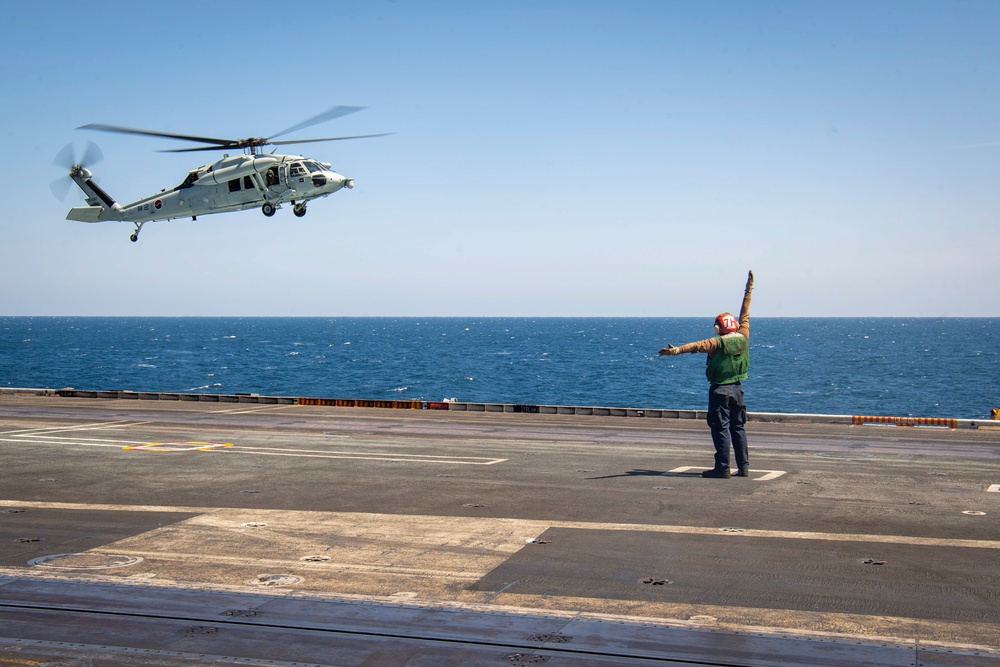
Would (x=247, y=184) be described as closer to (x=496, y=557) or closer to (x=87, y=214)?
(x=87, y=214)

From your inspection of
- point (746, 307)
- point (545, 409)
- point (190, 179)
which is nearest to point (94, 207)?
point (190, 179)

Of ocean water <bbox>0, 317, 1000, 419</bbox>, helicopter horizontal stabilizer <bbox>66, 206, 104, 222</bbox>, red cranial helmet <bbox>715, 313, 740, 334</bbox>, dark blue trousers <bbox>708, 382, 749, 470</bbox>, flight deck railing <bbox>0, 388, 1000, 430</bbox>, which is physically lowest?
ocean water <bbox>0, 317, 1000, 419</bbox>

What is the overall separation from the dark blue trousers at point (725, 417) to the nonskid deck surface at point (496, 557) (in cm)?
80

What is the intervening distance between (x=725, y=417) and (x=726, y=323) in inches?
72.3

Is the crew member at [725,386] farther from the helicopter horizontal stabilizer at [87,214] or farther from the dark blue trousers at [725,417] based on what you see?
the helicopter horizontal stabilizer at [87,214]

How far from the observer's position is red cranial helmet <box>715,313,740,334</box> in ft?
56.7

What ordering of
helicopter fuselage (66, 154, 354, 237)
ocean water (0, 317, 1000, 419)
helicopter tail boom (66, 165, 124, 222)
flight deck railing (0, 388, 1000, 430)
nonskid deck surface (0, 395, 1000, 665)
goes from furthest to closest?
ocean water (0, 317, 1000, 419) → helicopter tail boom (66, 165, 124, 222) → helicopter fuselage (66, 154, 354, 237) → flight deck railing (0, 388, 1000, 430) → nonskid deck surface (0, 395, 1000, 665)

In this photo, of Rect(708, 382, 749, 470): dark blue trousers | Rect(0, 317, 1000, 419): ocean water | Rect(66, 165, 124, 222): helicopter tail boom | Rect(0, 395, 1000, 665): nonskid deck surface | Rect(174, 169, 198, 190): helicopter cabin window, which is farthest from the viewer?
Rect(0, 317, 1000, 419): ocean water

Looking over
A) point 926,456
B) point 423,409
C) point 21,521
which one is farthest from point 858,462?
point 423,409

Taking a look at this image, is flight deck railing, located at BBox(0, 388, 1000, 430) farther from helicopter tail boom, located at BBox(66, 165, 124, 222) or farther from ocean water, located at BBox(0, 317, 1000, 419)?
ocean water, located at BBox(0, 317, 1000, 419)

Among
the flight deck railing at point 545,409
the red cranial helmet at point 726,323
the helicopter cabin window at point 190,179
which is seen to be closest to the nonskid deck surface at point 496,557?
the red cranial helmet at point 726,323

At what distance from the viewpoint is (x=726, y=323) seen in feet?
56.8

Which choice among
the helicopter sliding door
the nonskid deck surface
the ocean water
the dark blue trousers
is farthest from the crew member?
the ocean water

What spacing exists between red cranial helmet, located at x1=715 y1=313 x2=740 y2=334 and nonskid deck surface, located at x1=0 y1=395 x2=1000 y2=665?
9.93 feet
